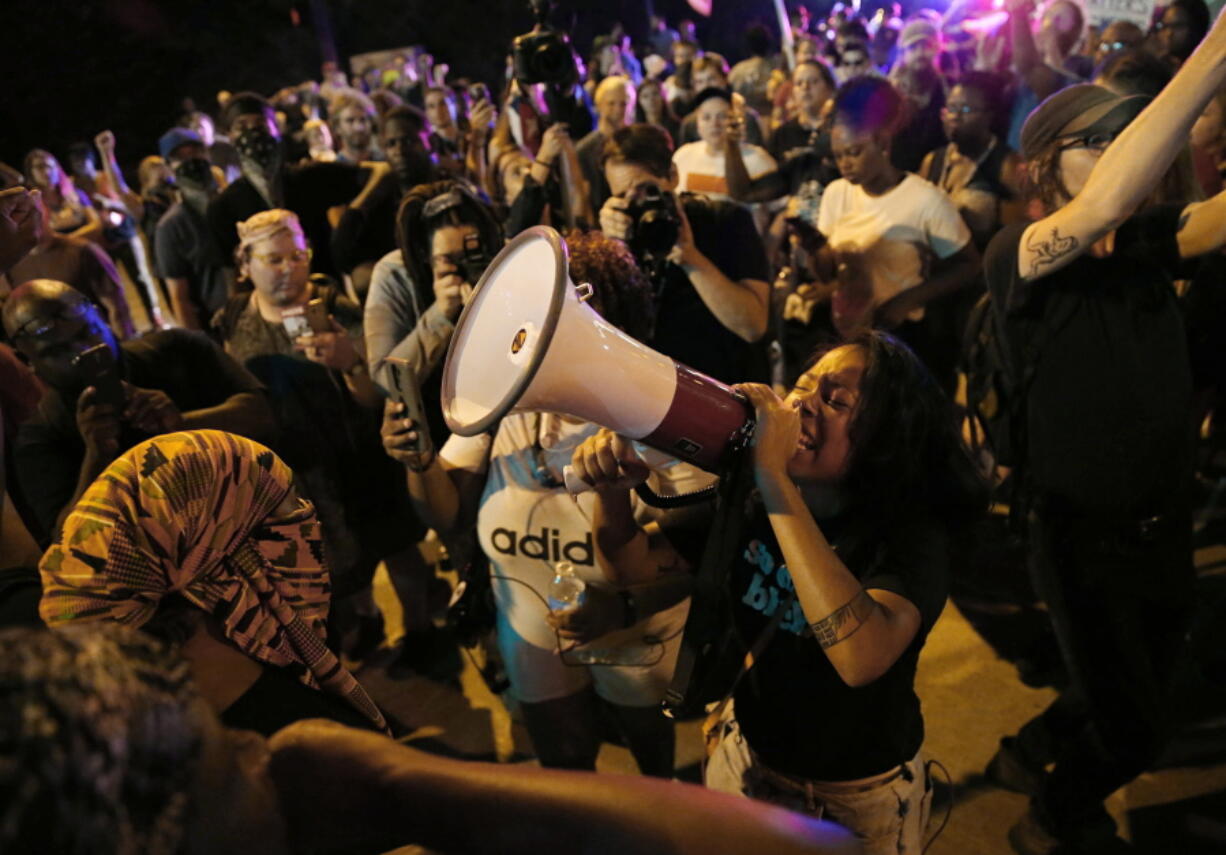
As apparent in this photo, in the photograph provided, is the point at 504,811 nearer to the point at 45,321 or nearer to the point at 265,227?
the point at 45,321

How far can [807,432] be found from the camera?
159 centimetres

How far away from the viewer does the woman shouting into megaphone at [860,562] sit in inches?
60.7

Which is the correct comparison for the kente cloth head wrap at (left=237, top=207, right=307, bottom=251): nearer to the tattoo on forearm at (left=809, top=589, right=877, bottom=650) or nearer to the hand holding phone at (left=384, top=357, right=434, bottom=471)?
the hand holding phone at (left=384, top=357, right=434, bottom=471)

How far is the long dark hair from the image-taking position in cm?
156

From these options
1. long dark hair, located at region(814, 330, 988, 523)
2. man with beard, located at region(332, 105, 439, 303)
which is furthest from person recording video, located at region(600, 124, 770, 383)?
man with beard, located at region(332, 105, 439, 303)

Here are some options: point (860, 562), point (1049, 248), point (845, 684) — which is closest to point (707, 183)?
point (1049, 248)

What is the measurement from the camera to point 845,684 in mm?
1533

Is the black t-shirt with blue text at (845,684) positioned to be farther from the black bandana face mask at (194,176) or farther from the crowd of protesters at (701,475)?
the black bandana face mask at (194,176)

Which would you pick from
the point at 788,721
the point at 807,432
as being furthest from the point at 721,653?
the point at 807,432

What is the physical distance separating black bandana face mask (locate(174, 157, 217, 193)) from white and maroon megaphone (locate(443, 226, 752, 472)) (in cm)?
484

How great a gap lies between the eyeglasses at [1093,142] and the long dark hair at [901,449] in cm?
95

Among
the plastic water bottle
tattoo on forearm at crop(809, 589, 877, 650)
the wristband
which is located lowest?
the wristband

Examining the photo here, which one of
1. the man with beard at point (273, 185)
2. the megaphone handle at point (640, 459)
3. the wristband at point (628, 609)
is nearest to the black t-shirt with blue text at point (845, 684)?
the megaphone handle at point (640, 459)

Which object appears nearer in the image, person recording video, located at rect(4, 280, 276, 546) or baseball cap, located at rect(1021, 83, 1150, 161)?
baseball cap, located at rect(1021, 83, 1150, 161)
